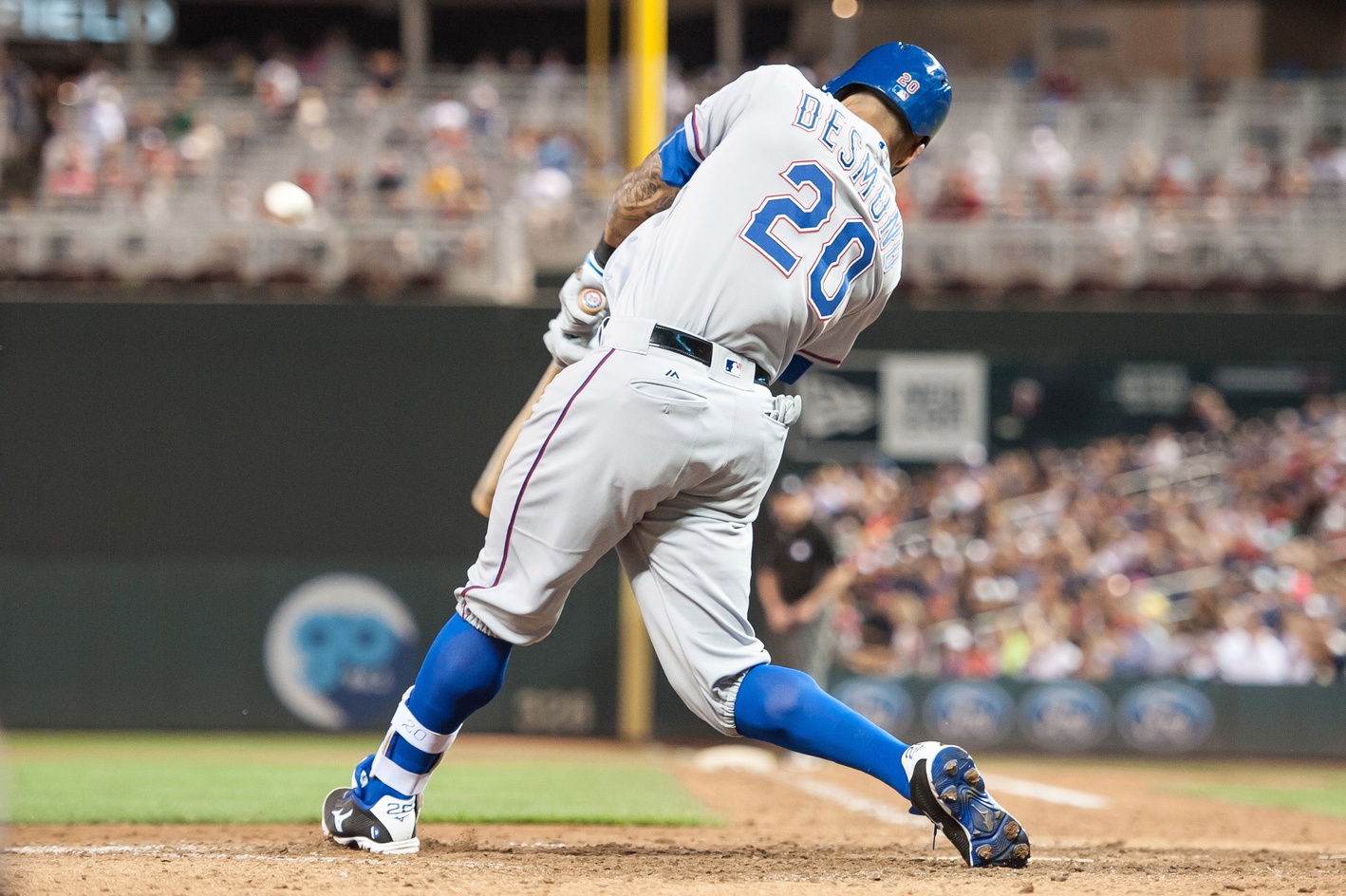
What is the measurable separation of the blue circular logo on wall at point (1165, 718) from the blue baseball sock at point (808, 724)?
848 centimetres

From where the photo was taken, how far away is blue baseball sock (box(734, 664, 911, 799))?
10.9 ft

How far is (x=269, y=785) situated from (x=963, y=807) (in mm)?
4507

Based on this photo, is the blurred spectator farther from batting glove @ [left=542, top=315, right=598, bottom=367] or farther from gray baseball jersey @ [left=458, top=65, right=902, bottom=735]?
gray baseball jersey @ [left=458, top=65, right=902, bottom=735]

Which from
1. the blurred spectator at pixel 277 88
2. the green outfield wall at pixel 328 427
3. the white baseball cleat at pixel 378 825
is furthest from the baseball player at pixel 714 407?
the blurred spectator at pixel 277 88

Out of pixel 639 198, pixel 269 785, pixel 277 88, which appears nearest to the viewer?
pixel 639 198

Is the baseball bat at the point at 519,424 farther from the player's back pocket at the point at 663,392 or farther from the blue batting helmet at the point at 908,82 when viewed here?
the blue batting helmet at the point at 908,82

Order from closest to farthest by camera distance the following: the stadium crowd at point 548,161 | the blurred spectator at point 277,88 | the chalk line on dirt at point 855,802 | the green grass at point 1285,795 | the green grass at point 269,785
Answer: the green grass at point 269,785, the chalk line on dirt at point 855,802, the green grass at point 1285,795, the stadium crowd at point 548,161, the blurred spectator at point 277,88

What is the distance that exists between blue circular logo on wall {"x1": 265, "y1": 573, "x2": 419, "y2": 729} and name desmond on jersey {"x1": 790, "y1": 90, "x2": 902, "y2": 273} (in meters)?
8.63

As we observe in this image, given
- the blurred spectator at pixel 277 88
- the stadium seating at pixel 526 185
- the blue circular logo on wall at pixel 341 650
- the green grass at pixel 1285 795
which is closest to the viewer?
the green grass at pixel 1285 795

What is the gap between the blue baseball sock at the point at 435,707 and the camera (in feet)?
11.5

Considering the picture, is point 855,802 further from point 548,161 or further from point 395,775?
point 548,161

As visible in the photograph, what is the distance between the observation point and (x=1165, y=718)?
1123 cm

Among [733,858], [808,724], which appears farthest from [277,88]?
[808,724]

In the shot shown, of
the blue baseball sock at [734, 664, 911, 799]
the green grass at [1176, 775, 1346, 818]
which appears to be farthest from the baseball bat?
the green grass at [1176, 775, 1346, 818]
